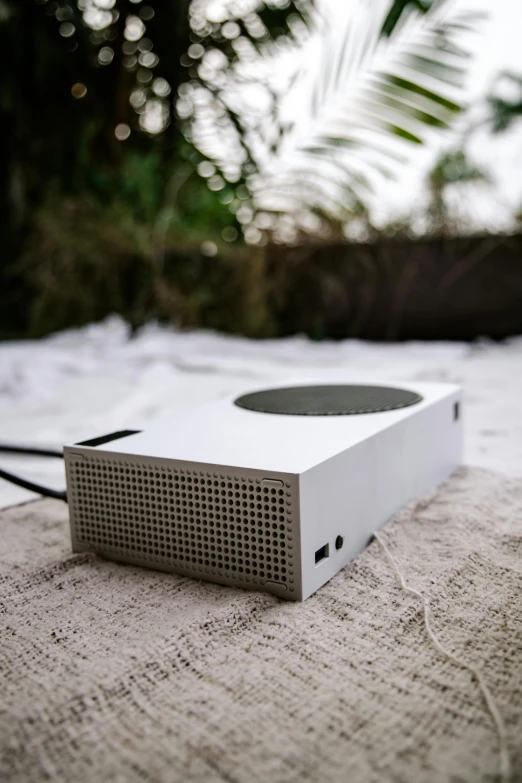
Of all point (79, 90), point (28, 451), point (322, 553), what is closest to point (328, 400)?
point (322, 553)

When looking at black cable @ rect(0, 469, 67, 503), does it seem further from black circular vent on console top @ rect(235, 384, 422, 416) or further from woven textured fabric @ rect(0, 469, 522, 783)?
black circular vent on console top @ rect(235, 384, 422, 416)

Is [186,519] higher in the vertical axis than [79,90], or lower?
lower

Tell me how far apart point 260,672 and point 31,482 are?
551 millimetres

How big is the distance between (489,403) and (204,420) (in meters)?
0.93

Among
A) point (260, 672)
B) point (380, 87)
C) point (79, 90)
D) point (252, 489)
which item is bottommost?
point (260, 672)

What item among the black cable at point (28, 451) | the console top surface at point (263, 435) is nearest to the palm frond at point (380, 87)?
the console top surface at point (263, 435)

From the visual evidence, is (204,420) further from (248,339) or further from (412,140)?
(248,339)

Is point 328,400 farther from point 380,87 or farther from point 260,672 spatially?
point 380,87

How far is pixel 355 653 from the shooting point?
0.53m

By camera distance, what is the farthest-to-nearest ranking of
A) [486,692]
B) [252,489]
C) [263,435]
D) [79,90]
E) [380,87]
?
[79,90]
[380,87]
[263,435]
[252,489]
[486,692]

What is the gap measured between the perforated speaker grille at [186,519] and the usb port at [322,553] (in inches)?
1.9

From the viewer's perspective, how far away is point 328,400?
3.09 feet

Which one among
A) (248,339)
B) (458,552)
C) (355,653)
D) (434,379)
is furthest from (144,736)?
(248,339)

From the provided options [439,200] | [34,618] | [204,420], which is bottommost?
[34,618]
